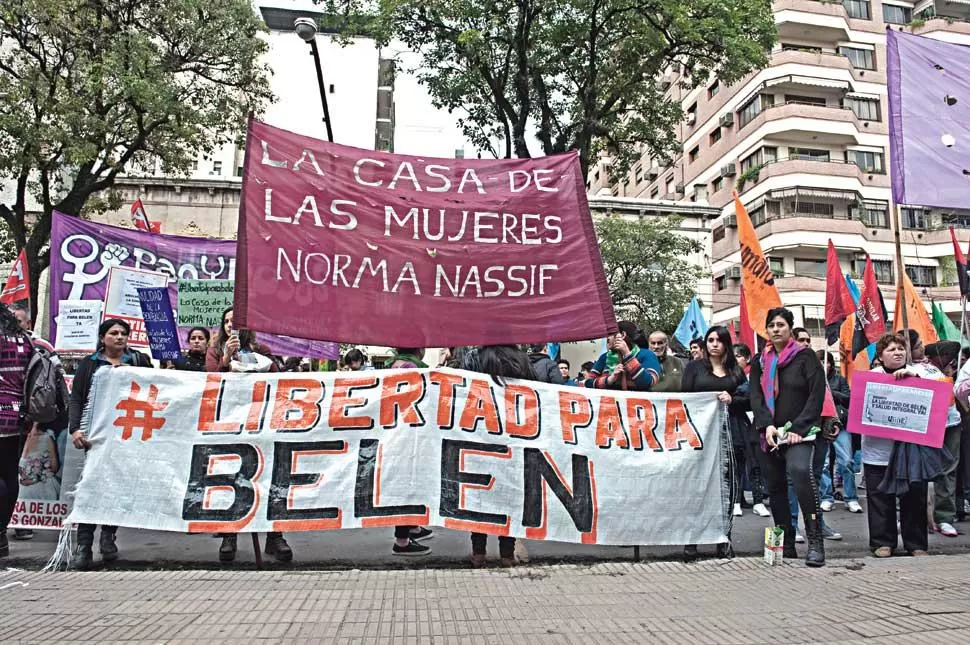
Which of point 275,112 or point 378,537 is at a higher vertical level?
point 275,112

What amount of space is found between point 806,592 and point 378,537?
10.5ft

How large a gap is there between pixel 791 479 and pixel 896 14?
4409 cm

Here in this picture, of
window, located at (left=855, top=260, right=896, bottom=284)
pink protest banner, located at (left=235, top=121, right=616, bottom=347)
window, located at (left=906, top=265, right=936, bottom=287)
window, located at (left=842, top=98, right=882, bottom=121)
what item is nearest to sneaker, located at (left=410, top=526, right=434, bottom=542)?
pink protest banner, located at (left=235, top=121, right=616, bottom=347)

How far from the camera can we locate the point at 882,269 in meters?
35.3

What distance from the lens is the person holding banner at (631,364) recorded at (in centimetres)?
551

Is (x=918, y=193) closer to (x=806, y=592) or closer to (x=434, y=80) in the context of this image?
(x=806, y=592)

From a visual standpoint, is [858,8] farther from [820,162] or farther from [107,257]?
[107,257]

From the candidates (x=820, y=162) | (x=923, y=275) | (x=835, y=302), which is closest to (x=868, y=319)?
(x=835, y=302)

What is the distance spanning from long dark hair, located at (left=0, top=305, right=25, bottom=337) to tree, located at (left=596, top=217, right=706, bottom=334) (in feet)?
73.6

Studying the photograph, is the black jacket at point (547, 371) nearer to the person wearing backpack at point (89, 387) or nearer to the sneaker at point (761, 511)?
the sneaker at point (761, 511)

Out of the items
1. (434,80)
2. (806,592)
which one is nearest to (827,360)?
(806,592)

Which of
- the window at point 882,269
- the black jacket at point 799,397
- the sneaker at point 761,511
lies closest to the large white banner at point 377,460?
the black jacket at point 799,397

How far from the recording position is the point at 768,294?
24.1ft

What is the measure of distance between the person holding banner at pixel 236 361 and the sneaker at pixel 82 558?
83cm
